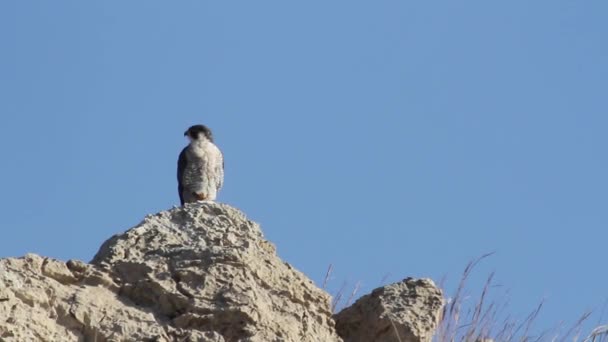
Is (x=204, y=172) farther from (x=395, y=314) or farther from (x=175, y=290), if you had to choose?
(x=175, y=290)

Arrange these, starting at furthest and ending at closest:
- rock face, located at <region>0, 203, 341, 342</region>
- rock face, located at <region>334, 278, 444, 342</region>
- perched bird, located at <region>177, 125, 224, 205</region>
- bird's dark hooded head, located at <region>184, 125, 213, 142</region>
→ bird's dark hooded head, located at <region>184, 125, 213, 142</region> < perched bird, located at <region>177, 125, 224, 205</region> < rock face, located at <region>334, 278, 444, 342</region> < rock face, located at <region>0, 203, 341, 342</region>

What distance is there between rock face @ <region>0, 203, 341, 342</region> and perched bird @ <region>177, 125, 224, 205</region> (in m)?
8.74

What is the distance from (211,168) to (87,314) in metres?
9.64

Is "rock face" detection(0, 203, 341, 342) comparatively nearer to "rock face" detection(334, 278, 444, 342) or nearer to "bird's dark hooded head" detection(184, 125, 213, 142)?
"rock face" detection(334, 278, 444, 342)

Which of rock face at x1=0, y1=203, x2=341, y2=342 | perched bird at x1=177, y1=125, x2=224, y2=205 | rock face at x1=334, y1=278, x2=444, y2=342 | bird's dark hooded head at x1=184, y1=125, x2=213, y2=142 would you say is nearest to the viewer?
rock face at x1=0, y1=203, x2=341, y2=342

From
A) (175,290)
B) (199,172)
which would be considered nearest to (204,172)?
(199,172)

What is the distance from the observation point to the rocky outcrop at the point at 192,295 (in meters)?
5.79

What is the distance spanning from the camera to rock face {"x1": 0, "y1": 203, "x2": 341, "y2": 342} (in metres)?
5.79

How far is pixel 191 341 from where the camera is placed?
19.4ft

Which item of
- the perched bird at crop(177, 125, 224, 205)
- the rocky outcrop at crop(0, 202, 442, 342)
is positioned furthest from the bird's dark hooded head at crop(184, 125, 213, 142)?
the rocky outcrop at crop(0, 202, 442, 342)

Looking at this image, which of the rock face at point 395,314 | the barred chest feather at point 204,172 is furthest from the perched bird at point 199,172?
the rock face at point 395,314

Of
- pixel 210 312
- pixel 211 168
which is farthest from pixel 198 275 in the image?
pixel 211 168

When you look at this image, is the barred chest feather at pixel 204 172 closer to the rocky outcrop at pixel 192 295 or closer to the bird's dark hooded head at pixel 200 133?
the bird's dark hooded head at pixel 200 133

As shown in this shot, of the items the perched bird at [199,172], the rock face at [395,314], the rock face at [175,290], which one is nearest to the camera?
the rock face at [175,290]
